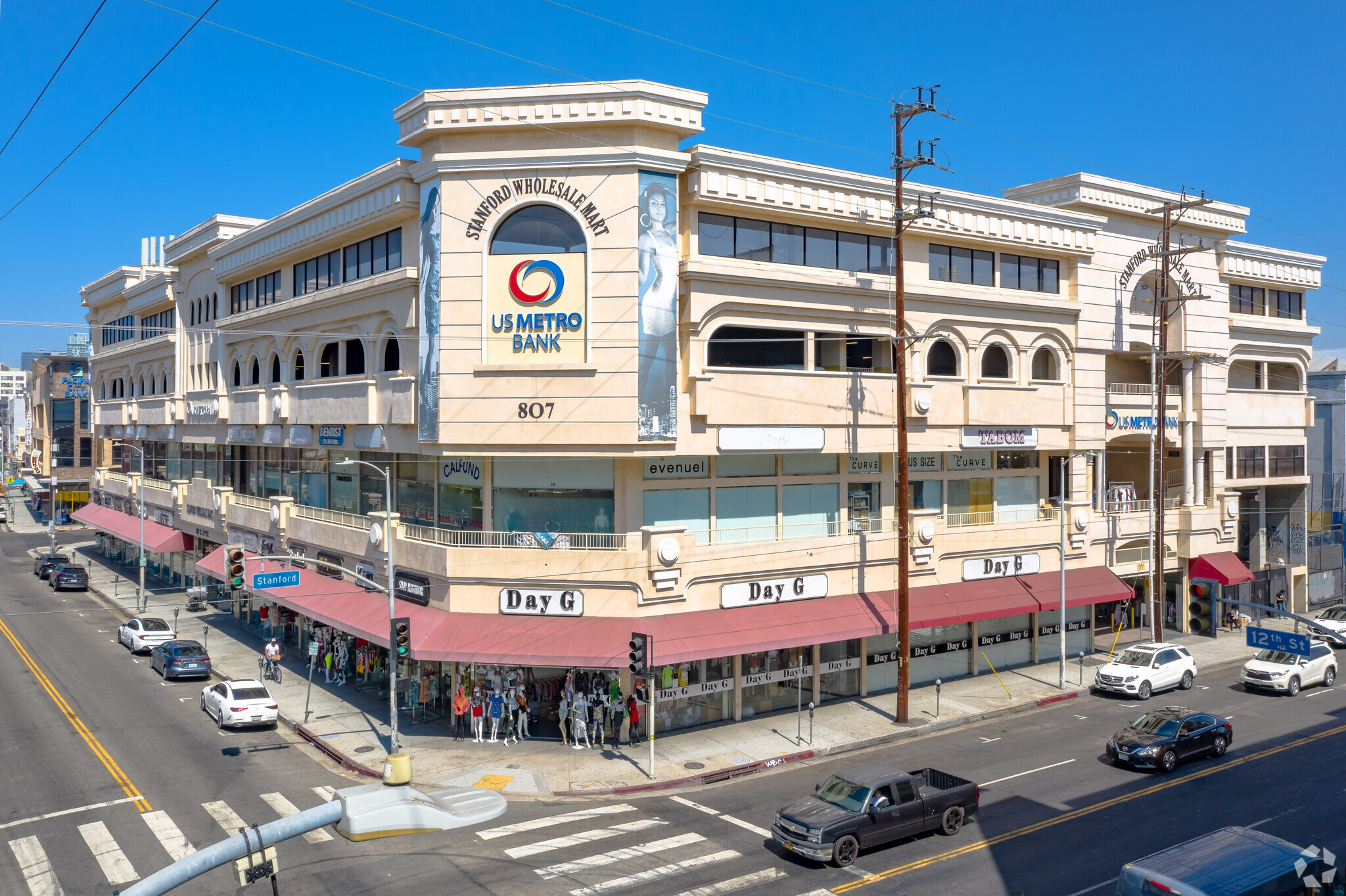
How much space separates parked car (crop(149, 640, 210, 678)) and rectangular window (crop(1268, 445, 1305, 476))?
51.4 meters

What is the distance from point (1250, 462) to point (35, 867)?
52273 mm

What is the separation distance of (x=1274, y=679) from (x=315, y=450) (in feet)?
129

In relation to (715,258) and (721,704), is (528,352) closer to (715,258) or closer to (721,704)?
(715,258)

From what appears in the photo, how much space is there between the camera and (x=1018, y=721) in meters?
30.1

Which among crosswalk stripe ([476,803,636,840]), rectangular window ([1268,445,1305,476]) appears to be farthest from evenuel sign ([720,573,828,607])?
rectangular window ([1268,445,1305,476])

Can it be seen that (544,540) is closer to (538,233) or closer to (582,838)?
(538,233)

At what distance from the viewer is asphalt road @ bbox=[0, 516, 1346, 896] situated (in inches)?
699

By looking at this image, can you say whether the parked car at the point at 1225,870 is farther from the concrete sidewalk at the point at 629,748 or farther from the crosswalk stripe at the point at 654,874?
the concrete sidewalk at the point at 629,748

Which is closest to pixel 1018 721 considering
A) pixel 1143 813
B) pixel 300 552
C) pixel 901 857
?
pixel 1143 813

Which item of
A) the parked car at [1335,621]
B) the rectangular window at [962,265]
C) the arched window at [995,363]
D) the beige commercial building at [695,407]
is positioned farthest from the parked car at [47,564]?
the parked car at [1335,621]

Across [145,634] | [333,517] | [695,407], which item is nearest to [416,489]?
[333,517]

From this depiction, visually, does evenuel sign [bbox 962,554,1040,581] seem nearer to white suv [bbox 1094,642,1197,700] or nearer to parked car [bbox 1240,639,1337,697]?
white suv [bbox 1094,642,1197,700]

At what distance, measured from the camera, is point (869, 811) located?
62.4 feet

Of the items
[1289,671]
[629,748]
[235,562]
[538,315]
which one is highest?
[538,315]
